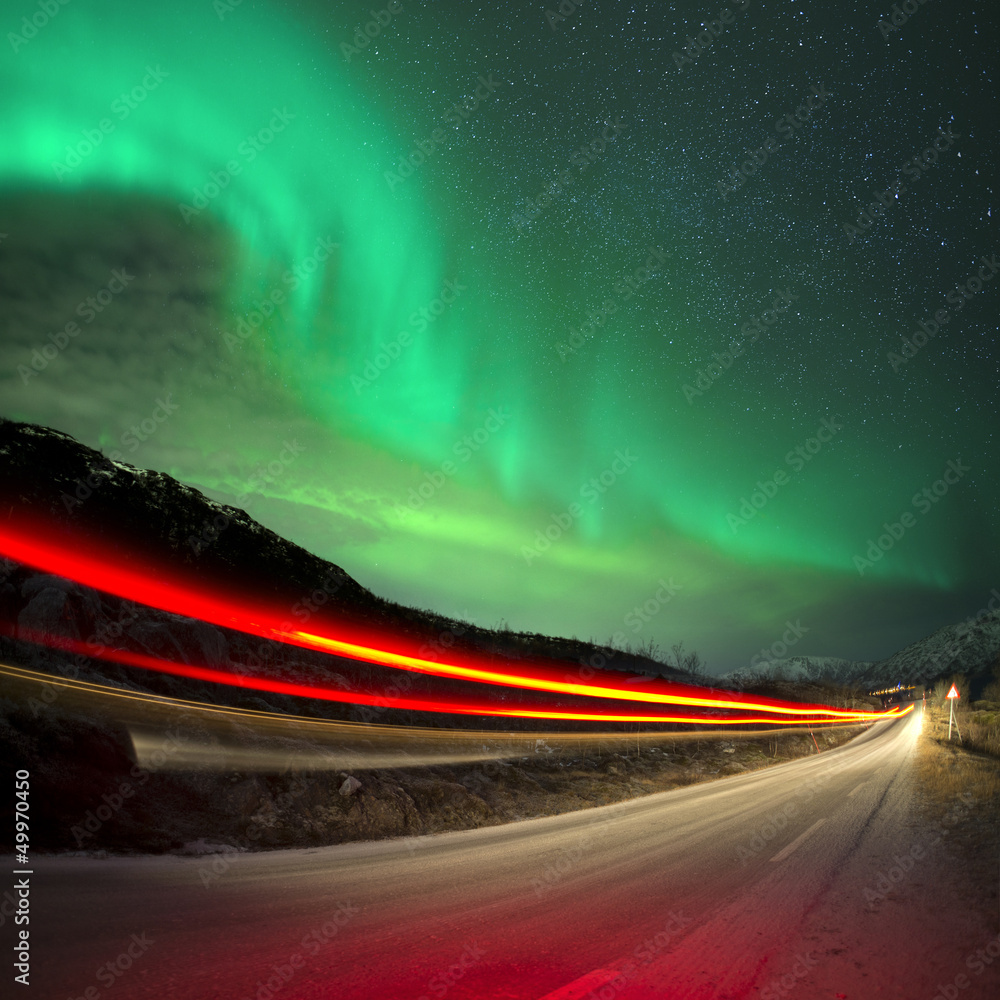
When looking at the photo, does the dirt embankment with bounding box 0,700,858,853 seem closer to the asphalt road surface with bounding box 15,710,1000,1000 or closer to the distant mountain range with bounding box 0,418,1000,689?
the asphalt road surface with bounding box 15,710,1000,1000

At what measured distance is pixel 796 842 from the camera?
841cm

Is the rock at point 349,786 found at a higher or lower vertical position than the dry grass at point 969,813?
lower

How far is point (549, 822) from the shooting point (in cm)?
1094

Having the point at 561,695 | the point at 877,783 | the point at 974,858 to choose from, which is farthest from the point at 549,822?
the point at 561,695

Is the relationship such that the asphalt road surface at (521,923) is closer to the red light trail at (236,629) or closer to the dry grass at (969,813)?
the dry grass at (969,813)

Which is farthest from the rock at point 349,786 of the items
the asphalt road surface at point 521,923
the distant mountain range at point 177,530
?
the distant mountain range at point 177,530

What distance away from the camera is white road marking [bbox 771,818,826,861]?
753cm

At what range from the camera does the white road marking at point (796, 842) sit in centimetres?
753

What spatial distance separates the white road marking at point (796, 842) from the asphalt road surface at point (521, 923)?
1.8 inches

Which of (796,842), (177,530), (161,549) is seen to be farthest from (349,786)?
(177,530)

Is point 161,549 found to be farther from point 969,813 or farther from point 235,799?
point 969,813

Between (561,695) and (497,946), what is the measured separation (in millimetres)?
37639

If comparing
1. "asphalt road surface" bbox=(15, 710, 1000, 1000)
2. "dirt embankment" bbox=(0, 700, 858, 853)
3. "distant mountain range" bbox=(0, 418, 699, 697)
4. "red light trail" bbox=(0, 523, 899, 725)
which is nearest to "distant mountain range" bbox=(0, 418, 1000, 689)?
"distant mountain range" bbox=(0, 418, 699, 697)

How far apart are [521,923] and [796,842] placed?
226 inches
